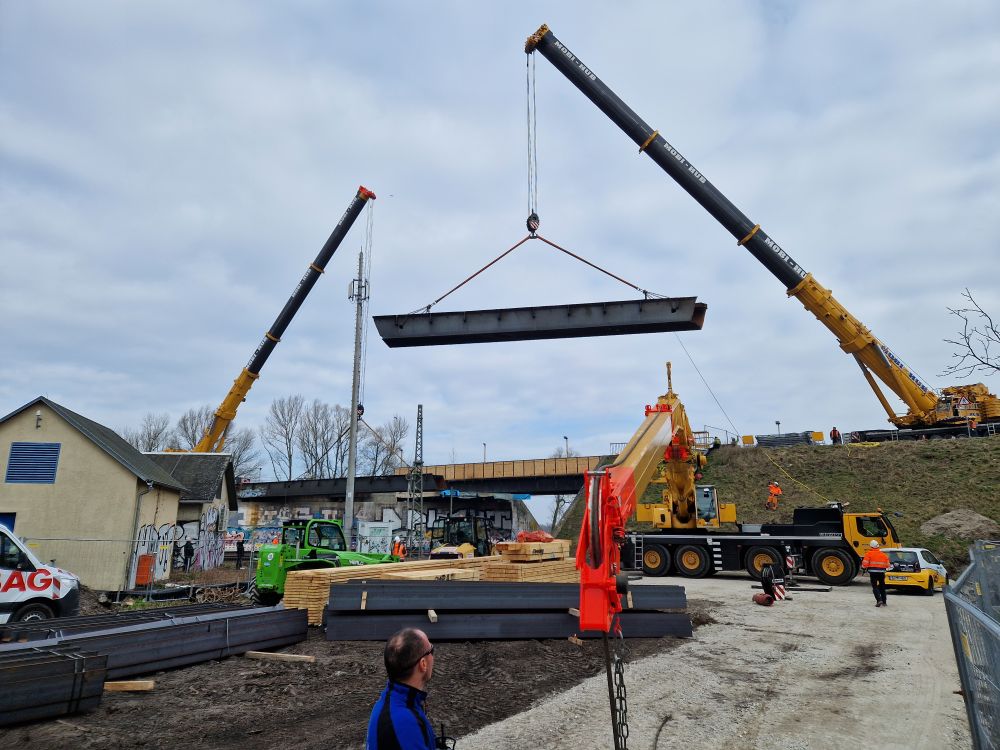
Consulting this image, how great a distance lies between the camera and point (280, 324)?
36031 millimetres

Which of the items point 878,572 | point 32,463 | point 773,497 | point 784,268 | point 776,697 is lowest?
point 776,697

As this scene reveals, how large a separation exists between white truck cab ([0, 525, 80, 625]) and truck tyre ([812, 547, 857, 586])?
69.2 ft

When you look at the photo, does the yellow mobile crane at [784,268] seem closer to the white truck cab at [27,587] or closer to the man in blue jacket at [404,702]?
the white truck cab at [27,587]

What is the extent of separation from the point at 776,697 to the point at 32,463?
79.1 feet

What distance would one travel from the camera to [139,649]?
25.6 ft

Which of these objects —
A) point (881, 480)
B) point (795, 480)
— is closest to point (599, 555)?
point (881, 480)

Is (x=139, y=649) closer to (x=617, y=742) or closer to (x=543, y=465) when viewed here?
(x=617, y=742)

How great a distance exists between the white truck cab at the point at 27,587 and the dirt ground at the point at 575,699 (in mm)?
5357

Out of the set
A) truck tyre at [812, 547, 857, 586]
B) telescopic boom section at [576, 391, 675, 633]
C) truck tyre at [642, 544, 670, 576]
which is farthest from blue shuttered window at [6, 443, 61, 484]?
truck tyre at [812, 547, 857, 586]

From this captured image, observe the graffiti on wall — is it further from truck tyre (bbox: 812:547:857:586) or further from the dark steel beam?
truck tyre (bbox: 812:547:857:586)

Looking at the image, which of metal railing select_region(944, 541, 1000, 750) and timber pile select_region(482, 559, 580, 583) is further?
timber pile select_region(482, 559, 580, 583)

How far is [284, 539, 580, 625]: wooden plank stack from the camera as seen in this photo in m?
11.0

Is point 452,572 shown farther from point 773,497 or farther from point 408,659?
point 773,497

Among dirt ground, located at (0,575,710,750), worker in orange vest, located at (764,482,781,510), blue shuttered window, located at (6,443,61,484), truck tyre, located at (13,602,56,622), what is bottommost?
dirt ground, located at (0,575,710,750)
